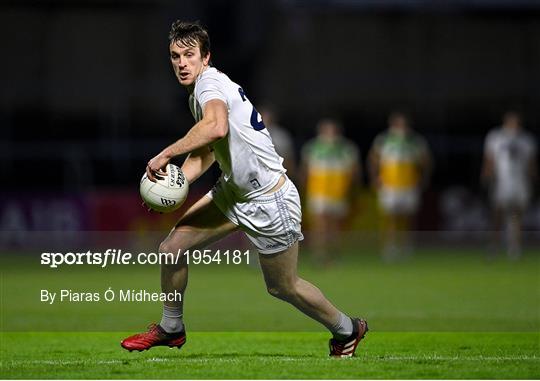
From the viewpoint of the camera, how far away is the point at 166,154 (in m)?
7.91

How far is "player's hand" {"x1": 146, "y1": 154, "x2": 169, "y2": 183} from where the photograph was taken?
26.0ft

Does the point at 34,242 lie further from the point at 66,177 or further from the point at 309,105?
the point at 309,105

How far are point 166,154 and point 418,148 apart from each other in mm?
13984

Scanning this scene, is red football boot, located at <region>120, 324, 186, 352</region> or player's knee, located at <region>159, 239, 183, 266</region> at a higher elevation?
player's knee, located at <region>159, 239, 183, 266</region>

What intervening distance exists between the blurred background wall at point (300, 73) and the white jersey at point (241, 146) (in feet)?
57.0

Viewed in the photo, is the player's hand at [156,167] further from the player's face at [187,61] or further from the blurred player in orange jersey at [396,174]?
the blurred player in orange jersey at [396,174]

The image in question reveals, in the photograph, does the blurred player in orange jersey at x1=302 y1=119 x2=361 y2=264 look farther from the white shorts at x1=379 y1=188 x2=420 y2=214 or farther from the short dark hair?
the short dark hair

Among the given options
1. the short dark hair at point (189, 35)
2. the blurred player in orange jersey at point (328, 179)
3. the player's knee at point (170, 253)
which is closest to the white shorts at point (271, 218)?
the player's knee at point (170, 253)

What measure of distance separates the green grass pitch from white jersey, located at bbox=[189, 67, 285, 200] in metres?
1.30

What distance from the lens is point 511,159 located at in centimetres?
2097

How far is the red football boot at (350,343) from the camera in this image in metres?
8.89

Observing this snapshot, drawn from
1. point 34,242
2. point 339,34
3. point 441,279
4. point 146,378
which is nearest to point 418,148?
point 441,279
